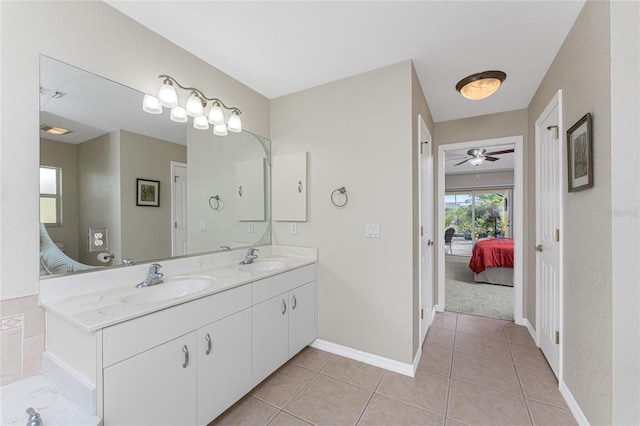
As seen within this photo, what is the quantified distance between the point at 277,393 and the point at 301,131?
2.18 m

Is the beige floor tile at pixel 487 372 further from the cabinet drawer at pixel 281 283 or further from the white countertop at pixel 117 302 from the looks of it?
the white countertop at pixel 117 302

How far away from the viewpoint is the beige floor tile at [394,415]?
62.6 inches

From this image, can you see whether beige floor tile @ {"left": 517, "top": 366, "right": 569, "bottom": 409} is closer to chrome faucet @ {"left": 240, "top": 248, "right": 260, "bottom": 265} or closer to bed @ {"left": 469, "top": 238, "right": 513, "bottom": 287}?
chrome faucet @ {"left": 240, "top": 248, "right": 260, "bottom": 265}

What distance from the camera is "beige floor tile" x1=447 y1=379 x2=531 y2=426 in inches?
62.9

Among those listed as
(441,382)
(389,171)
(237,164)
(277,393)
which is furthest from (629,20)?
(277,393)

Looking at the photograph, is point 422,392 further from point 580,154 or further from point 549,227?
point 580,154

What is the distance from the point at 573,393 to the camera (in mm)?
1676

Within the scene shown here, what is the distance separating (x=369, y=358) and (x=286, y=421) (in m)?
0.87

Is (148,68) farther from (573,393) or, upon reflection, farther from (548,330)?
(548,330)

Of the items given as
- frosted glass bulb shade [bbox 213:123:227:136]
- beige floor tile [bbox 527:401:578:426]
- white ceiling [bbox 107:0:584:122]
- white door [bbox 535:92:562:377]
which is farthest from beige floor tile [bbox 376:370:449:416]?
white ceiling [bbox 107:0:584:122]

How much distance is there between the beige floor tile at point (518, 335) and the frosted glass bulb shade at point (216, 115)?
3.37 metres

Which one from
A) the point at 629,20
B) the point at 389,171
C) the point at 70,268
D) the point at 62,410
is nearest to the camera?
the point at 62,410

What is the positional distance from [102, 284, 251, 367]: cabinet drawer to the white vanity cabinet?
24 centimetres

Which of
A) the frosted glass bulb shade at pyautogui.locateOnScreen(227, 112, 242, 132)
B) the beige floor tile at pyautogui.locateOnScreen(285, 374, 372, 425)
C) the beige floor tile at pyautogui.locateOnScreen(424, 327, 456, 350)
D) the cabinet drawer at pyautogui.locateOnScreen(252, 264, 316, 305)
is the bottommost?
the beige floor tile at pyautogui.locateOnScreen(424, 327, 456, 350)
